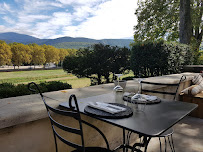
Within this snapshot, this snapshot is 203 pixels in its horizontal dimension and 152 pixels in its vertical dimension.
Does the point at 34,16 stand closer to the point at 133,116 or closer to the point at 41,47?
the point at 41,47

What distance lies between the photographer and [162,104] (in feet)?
5.00

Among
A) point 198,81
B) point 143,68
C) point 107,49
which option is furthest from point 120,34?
point 198,81

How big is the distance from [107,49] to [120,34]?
17.3ft

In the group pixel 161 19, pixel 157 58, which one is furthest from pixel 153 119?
pixel 161 19

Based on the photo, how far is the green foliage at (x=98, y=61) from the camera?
279 inches

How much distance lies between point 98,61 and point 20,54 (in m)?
3.88

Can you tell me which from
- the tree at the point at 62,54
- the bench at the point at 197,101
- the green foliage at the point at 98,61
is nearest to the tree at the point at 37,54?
the tree at the point at 62,54

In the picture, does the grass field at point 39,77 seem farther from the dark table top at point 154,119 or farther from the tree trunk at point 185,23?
the tree trunk at point 185,23

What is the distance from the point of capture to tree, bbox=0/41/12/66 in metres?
6.96

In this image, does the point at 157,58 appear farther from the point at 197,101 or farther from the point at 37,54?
the point at 37,54

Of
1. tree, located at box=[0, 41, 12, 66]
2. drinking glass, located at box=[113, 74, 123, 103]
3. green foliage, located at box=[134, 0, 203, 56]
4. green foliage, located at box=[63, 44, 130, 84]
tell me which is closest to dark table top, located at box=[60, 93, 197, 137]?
drinking glass, located at box=[113, 74, 123, 103]

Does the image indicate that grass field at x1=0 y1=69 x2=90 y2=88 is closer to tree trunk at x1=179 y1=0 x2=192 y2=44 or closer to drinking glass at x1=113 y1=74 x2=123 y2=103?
drinking glass at x1=113 y1=74 x2=123 y2=103

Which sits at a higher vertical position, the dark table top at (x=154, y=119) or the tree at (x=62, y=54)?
the tree at (x=62, y=54)

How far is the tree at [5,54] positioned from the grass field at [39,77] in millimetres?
533
